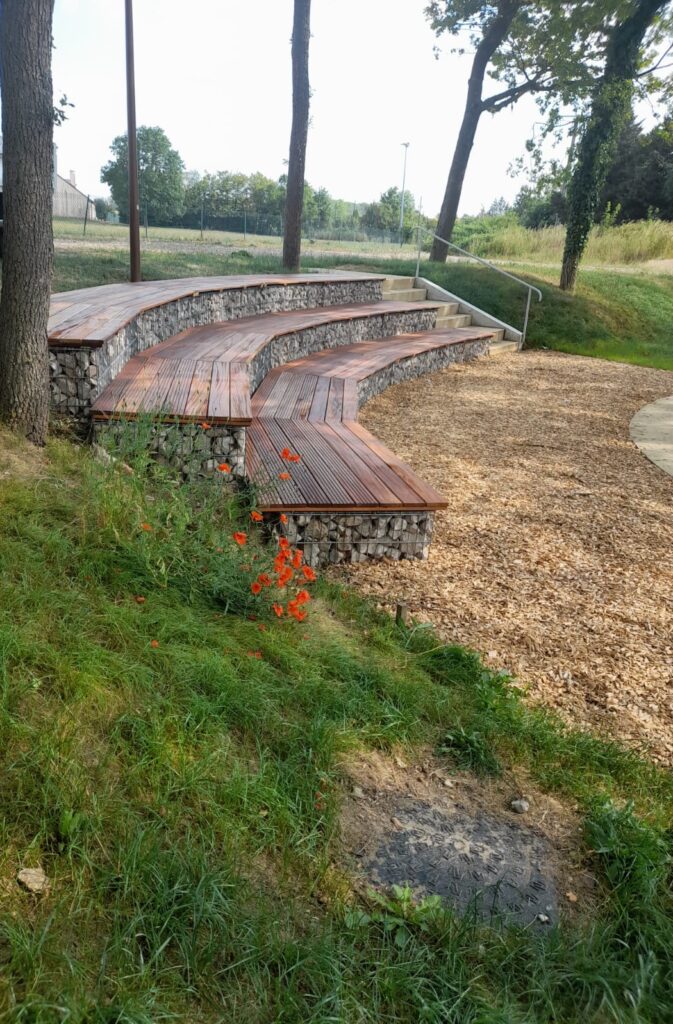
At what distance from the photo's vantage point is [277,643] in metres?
2.67

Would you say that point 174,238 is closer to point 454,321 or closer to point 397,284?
point 397,284

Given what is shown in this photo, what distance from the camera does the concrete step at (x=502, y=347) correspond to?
11.0m

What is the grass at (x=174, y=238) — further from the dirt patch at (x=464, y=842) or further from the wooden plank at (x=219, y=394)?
the dirt patch at (x=464, y=842)

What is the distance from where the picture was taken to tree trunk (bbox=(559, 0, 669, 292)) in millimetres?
12094

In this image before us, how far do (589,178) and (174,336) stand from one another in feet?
30.9

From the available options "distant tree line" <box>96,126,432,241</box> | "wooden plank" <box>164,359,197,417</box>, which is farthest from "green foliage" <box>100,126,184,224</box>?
"wooden plank" <box>164,359,197,417</box>

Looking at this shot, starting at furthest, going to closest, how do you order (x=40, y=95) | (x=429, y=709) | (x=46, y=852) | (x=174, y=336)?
1. (x=174, y=336)
2. (x=40, y=95)
3. (x=429, y=709)
4. (x=46, y=852)

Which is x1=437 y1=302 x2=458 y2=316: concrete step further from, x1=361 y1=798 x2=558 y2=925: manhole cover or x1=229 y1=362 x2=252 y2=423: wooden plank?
x1=361 y1=798 x2=558 y2=925: manhole cover

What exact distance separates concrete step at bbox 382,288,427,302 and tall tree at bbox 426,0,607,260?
2436mm

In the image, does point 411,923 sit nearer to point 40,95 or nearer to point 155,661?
point 155,661

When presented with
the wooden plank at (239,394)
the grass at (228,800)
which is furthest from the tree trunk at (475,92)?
the grass at (228,800)

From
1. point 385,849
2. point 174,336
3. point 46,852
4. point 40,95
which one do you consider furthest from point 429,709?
point 174,336

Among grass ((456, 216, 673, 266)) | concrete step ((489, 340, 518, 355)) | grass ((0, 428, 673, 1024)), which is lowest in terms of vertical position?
grass ((0, 428, 673, 1024))

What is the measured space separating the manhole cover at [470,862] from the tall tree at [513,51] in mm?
13249
